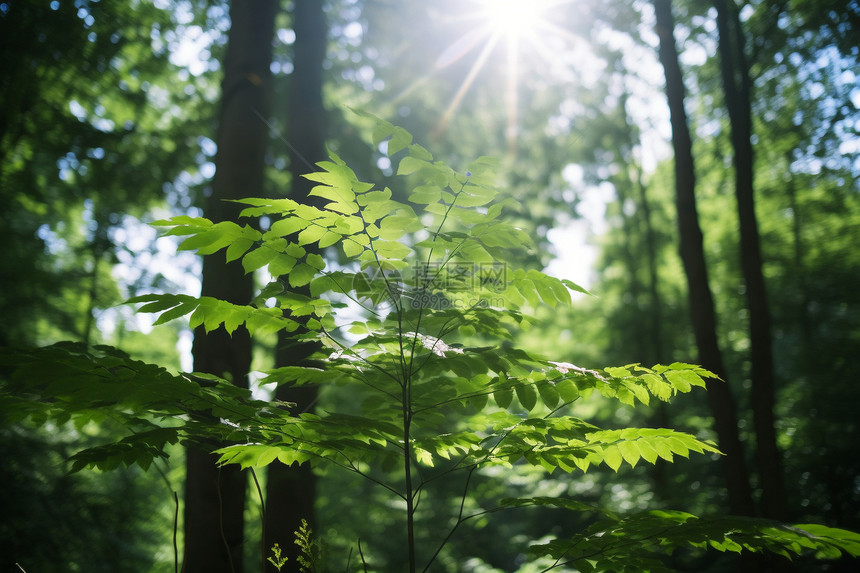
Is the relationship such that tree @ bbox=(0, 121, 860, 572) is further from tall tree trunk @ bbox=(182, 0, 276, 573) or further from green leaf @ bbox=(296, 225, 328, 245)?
tall tree trunk @ bbox=(182, 0, 276, 573)

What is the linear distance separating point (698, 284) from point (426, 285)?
4098mm

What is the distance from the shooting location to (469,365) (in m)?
1.86

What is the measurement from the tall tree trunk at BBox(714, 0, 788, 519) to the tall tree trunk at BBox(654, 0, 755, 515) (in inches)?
15.7

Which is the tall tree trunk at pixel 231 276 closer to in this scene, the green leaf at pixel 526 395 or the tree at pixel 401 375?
the tree at pixel 401 375

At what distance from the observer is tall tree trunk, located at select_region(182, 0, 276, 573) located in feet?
9.66

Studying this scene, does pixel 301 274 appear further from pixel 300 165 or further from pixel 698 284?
pixel 698 284

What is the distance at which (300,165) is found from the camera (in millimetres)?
4418

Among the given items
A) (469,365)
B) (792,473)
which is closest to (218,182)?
(469,365)

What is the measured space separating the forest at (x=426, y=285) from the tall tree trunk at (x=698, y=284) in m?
0.03

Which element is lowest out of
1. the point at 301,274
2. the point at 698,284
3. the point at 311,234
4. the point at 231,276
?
the point at 301,274

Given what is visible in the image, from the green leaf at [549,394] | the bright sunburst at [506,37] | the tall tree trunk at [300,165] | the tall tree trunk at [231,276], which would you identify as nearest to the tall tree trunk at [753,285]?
the bright sunburst at [506,37]

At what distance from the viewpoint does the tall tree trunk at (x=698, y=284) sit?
4566mm

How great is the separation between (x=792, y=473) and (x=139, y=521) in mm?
13174

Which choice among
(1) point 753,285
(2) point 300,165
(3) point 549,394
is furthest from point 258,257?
(1) point 753,285
